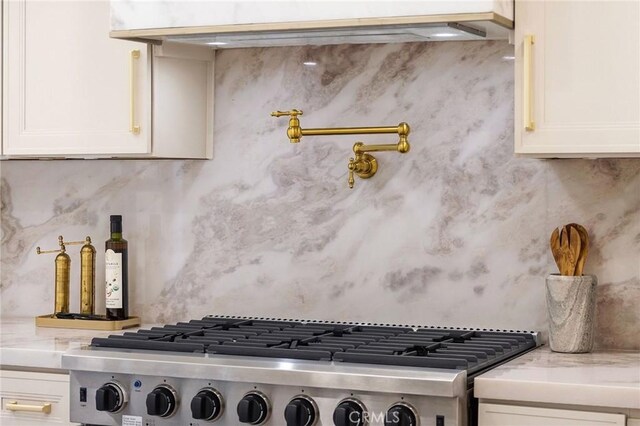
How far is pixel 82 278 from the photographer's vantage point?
137 inches

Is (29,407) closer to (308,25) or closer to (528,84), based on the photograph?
(308,25)

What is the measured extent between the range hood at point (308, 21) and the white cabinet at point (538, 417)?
0.93m

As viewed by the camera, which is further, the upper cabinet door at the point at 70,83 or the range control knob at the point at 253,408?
the upper cabinet door at the point at 70,83

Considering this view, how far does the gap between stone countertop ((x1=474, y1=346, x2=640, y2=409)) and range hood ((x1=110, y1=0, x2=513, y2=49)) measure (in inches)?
33.4

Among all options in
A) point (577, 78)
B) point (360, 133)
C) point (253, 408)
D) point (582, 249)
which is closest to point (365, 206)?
point (360, 133)

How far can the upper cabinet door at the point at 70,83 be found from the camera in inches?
125

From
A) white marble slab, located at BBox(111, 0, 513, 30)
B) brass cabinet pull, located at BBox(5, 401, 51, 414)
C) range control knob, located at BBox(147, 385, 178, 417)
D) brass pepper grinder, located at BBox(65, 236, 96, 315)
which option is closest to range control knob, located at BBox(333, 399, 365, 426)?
range control knob, located at BBox(147, 385, 178, 417)

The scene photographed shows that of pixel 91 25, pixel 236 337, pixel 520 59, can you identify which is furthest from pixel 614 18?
pixel 91 25

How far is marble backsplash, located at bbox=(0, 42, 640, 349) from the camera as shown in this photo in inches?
119

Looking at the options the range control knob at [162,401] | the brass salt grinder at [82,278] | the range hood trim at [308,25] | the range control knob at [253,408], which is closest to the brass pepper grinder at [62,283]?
the brass salt grinder at [82,278]

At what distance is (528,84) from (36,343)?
1.49 meters

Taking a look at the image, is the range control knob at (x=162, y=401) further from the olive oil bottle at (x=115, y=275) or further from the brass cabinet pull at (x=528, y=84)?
the brass cabinet pull at (x=528, y=84)

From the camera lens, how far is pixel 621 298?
296 centimetres

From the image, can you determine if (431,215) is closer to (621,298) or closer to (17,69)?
(621,298)
